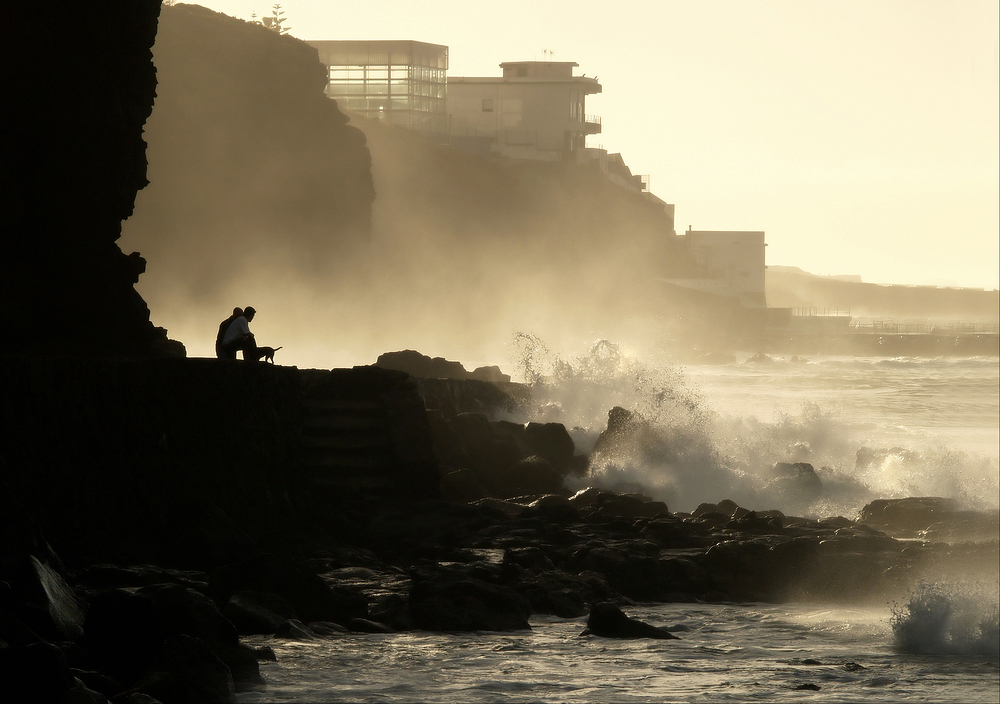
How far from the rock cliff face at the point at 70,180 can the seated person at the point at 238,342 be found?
114 cm

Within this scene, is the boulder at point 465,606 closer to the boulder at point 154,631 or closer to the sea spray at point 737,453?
the boulder at point 154,631

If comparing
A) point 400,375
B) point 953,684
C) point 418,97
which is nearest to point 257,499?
point 400,375

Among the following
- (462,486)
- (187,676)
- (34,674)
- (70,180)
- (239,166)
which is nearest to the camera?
(34,674)

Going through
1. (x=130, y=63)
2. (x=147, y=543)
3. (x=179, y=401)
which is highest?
(x=130, y=63)

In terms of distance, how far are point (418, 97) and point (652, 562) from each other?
192ft

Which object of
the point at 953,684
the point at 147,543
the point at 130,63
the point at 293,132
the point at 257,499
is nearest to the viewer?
the point at 953,684

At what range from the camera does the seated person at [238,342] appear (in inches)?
500

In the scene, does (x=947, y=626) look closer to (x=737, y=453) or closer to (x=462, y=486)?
(x=462, y=486)

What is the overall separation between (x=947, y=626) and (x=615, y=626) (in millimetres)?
2404

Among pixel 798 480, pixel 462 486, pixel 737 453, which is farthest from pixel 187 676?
pixel 737 453

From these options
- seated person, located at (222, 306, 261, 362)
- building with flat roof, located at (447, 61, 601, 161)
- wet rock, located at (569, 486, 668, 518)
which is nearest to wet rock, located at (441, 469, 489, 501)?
wet rock, located at (569, 486, 668, 518)

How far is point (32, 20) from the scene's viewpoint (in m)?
10.5

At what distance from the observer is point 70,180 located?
10.9 m

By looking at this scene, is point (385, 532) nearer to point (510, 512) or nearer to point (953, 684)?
point (510, 512)
